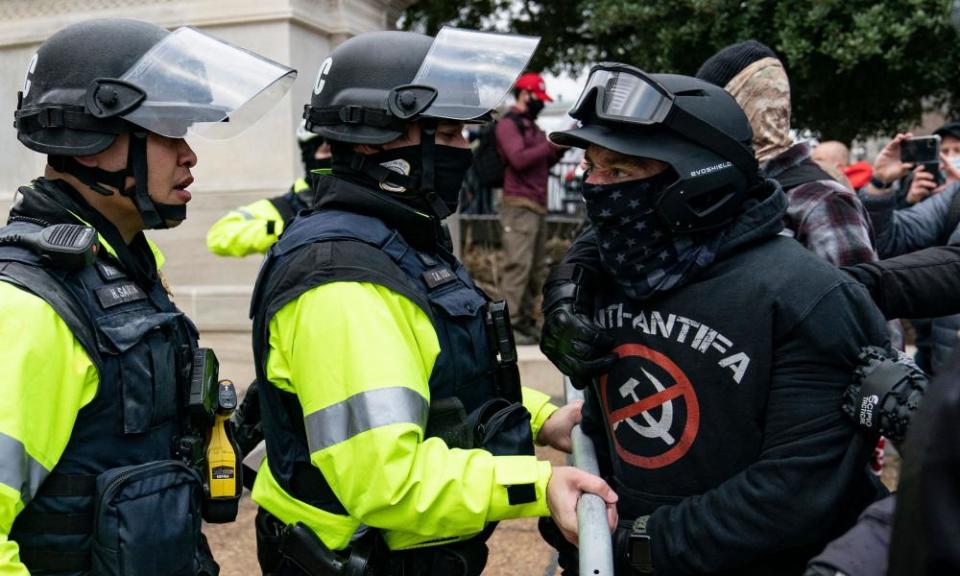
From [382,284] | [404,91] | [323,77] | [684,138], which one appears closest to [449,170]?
[404,91]

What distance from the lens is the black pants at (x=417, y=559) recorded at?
2.00 metres

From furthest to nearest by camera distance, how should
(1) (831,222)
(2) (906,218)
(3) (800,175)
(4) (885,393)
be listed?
(2) (906,218) < (3) (800,175) < (1) (831,222) < (4) (885,393)

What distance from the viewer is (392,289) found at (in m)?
1.85

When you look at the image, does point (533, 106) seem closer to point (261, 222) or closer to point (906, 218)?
point (261, 222)

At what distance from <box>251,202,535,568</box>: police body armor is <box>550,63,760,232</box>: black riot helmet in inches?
19.5

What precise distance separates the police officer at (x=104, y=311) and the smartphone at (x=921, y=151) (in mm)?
2970

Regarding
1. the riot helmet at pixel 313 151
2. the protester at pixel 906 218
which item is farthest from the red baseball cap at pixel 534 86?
the protester at pixel 906 218

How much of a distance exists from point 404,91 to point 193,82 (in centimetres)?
52

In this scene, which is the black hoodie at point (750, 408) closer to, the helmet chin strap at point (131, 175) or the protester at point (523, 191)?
the helmet chin strap at point (131, 175)

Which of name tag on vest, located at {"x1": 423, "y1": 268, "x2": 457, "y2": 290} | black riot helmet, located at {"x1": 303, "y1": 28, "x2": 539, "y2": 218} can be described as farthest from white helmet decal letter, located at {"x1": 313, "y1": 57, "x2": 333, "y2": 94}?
name tag on vest, located at {"x1": 423, "y1": 268, "x2": 457, "y2": 290}

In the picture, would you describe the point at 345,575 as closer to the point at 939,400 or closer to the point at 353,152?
the point at 353,152

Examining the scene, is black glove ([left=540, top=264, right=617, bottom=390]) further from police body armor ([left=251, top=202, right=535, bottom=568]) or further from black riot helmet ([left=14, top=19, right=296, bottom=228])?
black riot helmet ([left=14, top=19, right=296, bottom=228])

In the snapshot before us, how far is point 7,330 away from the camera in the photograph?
1.62 meters

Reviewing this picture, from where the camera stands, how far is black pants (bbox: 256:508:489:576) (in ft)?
6.56
